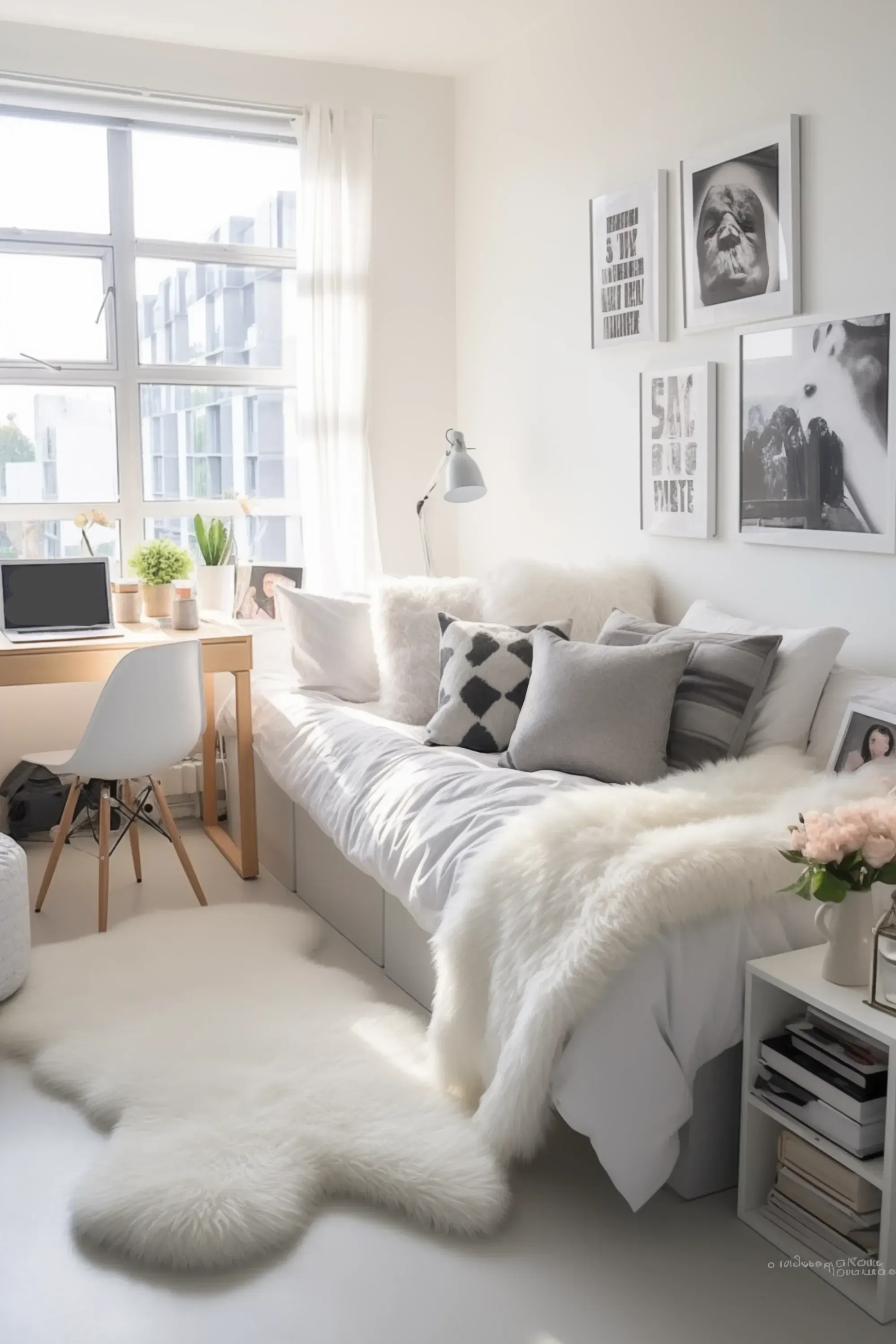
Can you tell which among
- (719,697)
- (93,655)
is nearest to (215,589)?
(93,655)

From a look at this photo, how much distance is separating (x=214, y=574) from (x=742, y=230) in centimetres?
199

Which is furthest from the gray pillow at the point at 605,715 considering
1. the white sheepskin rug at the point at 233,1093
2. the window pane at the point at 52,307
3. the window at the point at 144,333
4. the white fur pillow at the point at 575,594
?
the window pane at the point at 52,307

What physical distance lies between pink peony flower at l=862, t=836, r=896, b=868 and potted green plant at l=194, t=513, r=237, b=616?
2.68m

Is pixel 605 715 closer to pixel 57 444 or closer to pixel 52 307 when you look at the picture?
pixel 57 444

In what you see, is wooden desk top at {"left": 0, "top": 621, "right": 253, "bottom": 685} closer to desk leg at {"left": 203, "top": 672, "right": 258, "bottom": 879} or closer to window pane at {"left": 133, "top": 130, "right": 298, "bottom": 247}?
desk leg at {"left": 203, "top": 672, "right": 258, "bottom": 879}

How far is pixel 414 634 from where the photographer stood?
3615mm

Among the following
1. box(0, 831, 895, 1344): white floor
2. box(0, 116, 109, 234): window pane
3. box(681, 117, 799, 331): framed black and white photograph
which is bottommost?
box(0, 831, 895, 1344): white floor

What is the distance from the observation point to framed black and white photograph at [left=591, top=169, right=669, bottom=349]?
3.45 meters

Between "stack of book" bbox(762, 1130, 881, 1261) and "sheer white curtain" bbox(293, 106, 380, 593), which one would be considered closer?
"stack of book" bbox(762, 1130, 881, 1261)

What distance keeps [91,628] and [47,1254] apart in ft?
6.90

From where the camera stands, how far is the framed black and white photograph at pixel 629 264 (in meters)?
3.45

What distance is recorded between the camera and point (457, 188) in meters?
4.58

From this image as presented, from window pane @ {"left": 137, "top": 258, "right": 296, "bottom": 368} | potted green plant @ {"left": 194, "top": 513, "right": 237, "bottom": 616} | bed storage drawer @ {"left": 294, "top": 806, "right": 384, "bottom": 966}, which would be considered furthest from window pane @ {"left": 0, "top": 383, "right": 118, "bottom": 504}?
bed storage drawer @ {"left": 294, "top": 806, "right": 384, "bottom": 966}

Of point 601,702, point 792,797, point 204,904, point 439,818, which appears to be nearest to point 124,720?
point 204,904
